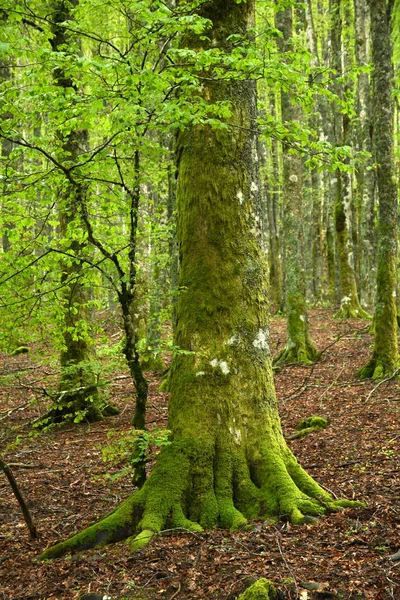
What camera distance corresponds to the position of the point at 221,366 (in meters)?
4.64

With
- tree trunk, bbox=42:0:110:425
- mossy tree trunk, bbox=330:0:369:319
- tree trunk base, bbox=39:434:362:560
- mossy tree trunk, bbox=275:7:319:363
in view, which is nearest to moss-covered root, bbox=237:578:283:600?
tree trunk base, bbox=39:434:362:560

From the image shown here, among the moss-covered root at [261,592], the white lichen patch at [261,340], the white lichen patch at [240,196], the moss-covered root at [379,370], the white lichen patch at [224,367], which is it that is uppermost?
the white lichen patch at [240,196]

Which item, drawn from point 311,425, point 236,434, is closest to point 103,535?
point 236,434

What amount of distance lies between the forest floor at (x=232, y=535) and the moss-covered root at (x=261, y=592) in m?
0.10

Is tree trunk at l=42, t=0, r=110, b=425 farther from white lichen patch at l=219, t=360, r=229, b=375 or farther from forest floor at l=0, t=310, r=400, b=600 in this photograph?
white lichen patch at l=219, t=360, r=229, b=375

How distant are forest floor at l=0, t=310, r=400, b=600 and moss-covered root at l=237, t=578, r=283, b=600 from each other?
97 millimetres

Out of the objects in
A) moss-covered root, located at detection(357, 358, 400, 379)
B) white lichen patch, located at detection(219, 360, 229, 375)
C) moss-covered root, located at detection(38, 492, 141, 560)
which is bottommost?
moss-covered root, located at detection(38, 492, 141, 560)

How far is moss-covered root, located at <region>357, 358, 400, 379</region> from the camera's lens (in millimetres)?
8844

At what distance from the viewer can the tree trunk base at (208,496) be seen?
168 inches

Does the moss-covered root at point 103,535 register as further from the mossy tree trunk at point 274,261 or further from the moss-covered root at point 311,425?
the mossy tree trunk at point 274,261

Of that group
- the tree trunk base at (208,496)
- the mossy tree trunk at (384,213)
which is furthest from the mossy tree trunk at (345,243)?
the tree trunk base at (208,496)

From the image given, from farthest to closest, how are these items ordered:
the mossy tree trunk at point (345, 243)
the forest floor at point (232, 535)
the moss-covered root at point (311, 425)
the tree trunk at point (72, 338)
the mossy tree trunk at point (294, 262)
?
the mossy tree trunk at point (345, 243) → the mossy tree trunk at point (294, 262) → the moss-covered root at point (311, 425) → the tree trunk at point (72, 338) → the forest floor at point (232, 535)

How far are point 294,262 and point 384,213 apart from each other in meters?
3.29

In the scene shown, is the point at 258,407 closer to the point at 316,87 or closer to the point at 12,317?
the point at 12,317
